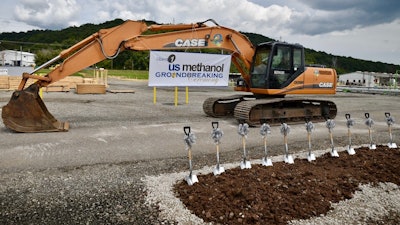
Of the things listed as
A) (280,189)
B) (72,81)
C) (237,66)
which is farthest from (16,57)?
(280,189)

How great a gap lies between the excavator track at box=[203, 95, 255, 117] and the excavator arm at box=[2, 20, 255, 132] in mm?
925

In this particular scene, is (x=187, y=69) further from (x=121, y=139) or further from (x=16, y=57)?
(x=16, y=57)

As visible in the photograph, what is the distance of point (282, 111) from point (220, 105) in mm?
2458

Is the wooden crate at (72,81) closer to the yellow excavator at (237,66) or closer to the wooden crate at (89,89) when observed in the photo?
the wooden crate at (89,89)

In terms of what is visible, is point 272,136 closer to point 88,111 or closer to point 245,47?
point 245,47

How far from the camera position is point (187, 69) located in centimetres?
1202

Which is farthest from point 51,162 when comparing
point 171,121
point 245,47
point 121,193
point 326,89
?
point 326,89

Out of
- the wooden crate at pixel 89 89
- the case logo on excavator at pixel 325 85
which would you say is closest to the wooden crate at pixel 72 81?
the wooden crate at pixel 89 89

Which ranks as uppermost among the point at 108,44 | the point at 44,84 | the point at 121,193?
the point at 108,44

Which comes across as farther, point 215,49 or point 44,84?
point 215,49

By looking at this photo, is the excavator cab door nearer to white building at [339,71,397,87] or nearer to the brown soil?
the brown soil

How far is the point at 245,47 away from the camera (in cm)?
1201

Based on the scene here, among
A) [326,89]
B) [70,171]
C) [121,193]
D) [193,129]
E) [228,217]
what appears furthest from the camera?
[326,89]

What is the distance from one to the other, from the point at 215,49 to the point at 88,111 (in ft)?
19.2
